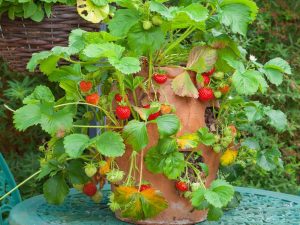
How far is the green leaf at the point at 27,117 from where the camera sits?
1.42 metres

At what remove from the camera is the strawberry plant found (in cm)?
139

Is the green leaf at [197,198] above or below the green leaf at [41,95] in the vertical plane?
below

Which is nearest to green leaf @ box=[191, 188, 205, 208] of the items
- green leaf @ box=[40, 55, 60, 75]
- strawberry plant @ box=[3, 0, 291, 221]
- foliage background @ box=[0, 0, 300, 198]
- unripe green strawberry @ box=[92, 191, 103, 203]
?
strawberry plant @ box=[3, 0, 291, 221]

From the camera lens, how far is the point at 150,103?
145 centimetres

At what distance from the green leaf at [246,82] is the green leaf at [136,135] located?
0.72 ft

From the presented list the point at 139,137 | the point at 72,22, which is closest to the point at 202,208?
the point at 139,137

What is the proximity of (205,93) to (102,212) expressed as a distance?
395 millimetres

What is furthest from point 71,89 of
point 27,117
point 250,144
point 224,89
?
point 250,144

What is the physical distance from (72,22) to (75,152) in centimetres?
54

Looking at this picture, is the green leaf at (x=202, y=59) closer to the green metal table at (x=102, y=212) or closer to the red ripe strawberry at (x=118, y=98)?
the red ripe strawberry at (x=118, y=98)

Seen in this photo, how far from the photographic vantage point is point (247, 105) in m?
1.63

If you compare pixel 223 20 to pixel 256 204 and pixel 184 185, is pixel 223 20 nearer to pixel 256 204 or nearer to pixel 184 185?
pixel 184 185

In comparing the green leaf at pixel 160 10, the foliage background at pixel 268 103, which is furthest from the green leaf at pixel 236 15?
the foliage background at pixel 268 103

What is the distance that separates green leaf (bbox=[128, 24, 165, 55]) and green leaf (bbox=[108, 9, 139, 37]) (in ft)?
0.05
